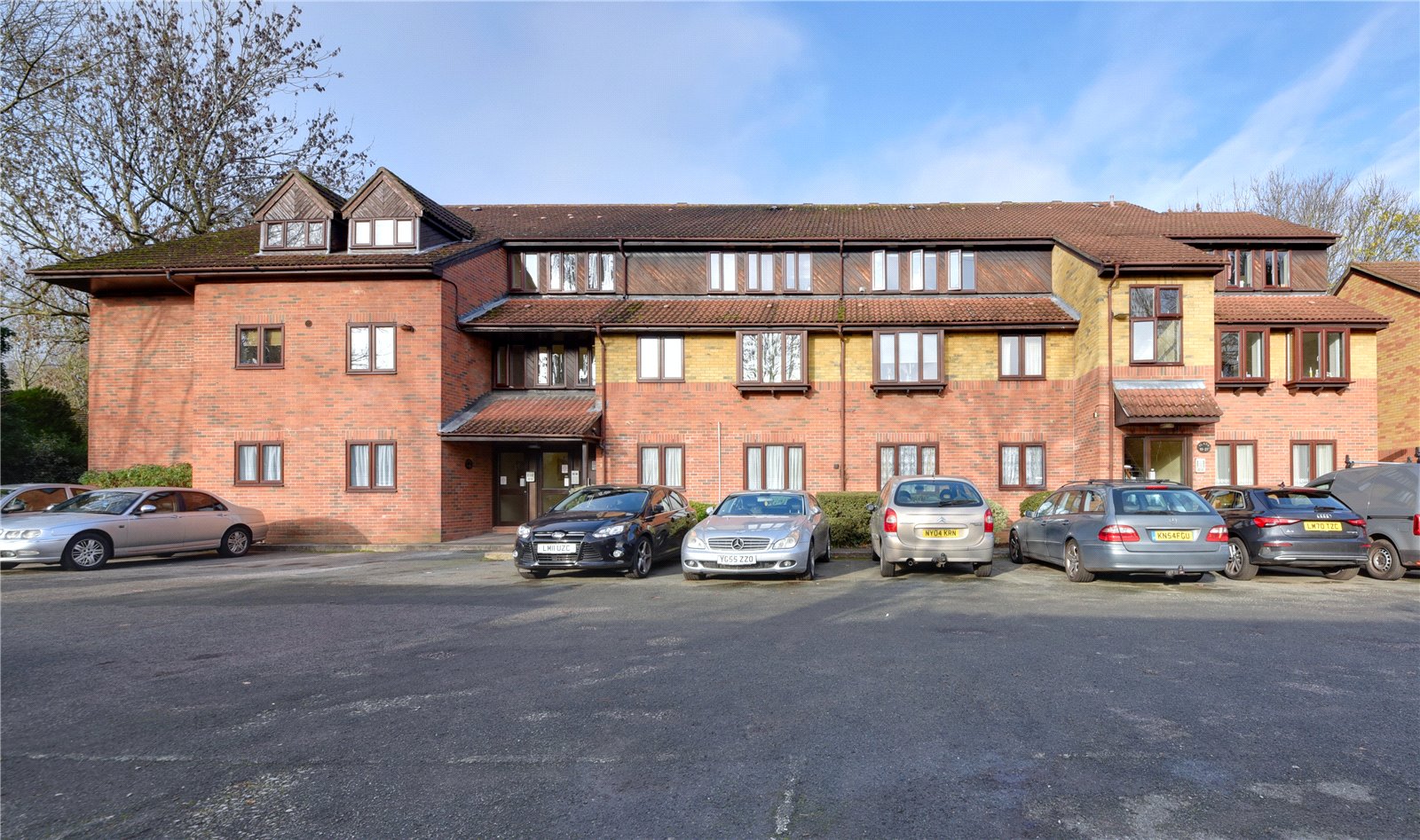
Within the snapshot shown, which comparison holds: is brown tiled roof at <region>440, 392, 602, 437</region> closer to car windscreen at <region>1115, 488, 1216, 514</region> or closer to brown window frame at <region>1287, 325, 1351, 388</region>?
car windscreen at <region>1115, 488, 1216, 514</region>

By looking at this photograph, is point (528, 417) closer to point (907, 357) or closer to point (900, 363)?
point (900, 363)

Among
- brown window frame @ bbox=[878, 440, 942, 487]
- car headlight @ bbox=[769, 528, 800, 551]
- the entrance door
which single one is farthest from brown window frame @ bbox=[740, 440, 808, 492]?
car headlight @ bbox=[769, 528, 800, 551]

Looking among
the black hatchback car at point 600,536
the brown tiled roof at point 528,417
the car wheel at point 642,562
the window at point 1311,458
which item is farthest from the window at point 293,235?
the window at point 1311,458

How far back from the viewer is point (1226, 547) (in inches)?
403

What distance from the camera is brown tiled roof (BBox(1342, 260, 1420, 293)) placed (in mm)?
21547

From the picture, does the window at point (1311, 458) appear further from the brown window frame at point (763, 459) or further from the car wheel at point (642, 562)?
the car wheel at point (642, 562)

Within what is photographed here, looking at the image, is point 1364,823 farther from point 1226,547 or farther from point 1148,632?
point 1226,547

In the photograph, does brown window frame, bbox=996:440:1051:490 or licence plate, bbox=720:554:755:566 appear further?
brown window frame, bbox=996:440:1051:490

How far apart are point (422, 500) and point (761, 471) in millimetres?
8360

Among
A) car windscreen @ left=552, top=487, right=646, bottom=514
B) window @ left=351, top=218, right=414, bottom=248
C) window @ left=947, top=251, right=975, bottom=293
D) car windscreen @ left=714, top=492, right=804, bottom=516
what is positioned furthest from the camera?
window @ left=947, top=251, right=975, bottom=293

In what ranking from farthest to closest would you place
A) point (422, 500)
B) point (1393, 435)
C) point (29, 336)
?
point (29, 336) < point (1393, 435) < point (422, 500)

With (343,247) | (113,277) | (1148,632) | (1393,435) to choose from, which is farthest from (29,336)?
(1393,435)

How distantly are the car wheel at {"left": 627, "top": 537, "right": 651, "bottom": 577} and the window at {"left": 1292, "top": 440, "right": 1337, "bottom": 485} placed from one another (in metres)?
17.7

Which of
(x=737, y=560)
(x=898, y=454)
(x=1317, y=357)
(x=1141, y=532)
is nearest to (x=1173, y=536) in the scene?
(x=1141, y=532)
